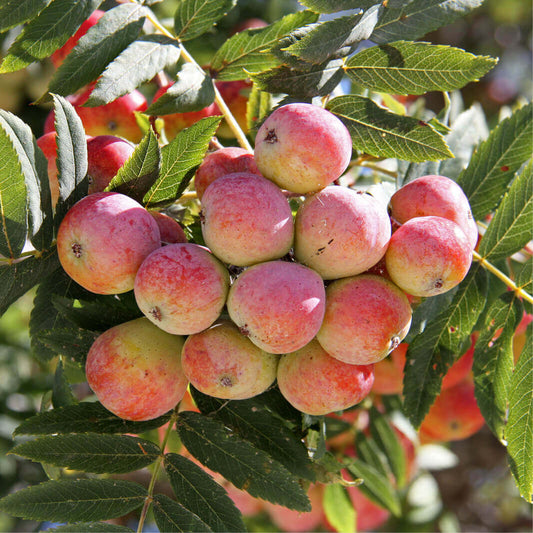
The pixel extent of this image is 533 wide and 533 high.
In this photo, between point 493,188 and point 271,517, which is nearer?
point 493,188

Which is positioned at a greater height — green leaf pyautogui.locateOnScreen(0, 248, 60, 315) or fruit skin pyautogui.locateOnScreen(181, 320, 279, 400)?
green leaf pyautogui.locateOnScreen(0, 248, 60, 315)

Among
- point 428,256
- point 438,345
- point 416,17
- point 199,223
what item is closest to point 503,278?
point 438,345

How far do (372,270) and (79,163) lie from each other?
0.67 m

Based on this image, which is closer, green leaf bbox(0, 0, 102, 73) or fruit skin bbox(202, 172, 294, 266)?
fruit skin bbox(202, 172, 294, 266)

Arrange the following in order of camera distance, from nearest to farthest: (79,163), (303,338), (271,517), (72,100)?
(303,338) → (79,163) → (72,100) → (271,517)

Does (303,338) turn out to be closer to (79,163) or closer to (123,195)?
(123,195)

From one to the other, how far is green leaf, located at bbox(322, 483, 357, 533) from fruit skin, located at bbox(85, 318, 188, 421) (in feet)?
4.54

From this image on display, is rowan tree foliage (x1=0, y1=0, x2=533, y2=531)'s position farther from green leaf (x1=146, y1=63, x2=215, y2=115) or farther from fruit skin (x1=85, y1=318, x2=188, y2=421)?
fruit skin (x1=85, y1=318, x2=188, y2=421)

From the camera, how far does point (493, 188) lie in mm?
1729

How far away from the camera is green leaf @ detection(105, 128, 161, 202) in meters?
1.27

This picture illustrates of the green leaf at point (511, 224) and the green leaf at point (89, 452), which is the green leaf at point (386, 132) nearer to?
the green leaf at point (511, 224)

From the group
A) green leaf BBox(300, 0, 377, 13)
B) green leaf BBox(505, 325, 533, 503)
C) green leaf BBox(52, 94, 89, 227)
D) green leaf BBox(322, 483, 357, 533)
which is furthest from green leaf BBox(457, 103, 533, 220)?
green leaf BBox(322, 483, 357, 533)

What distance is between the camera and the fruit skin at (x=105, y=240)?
3.84 feet

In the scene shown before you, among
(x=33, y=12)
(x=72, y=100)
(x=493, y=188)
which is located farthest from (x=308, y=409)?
(x=72, y=100)
